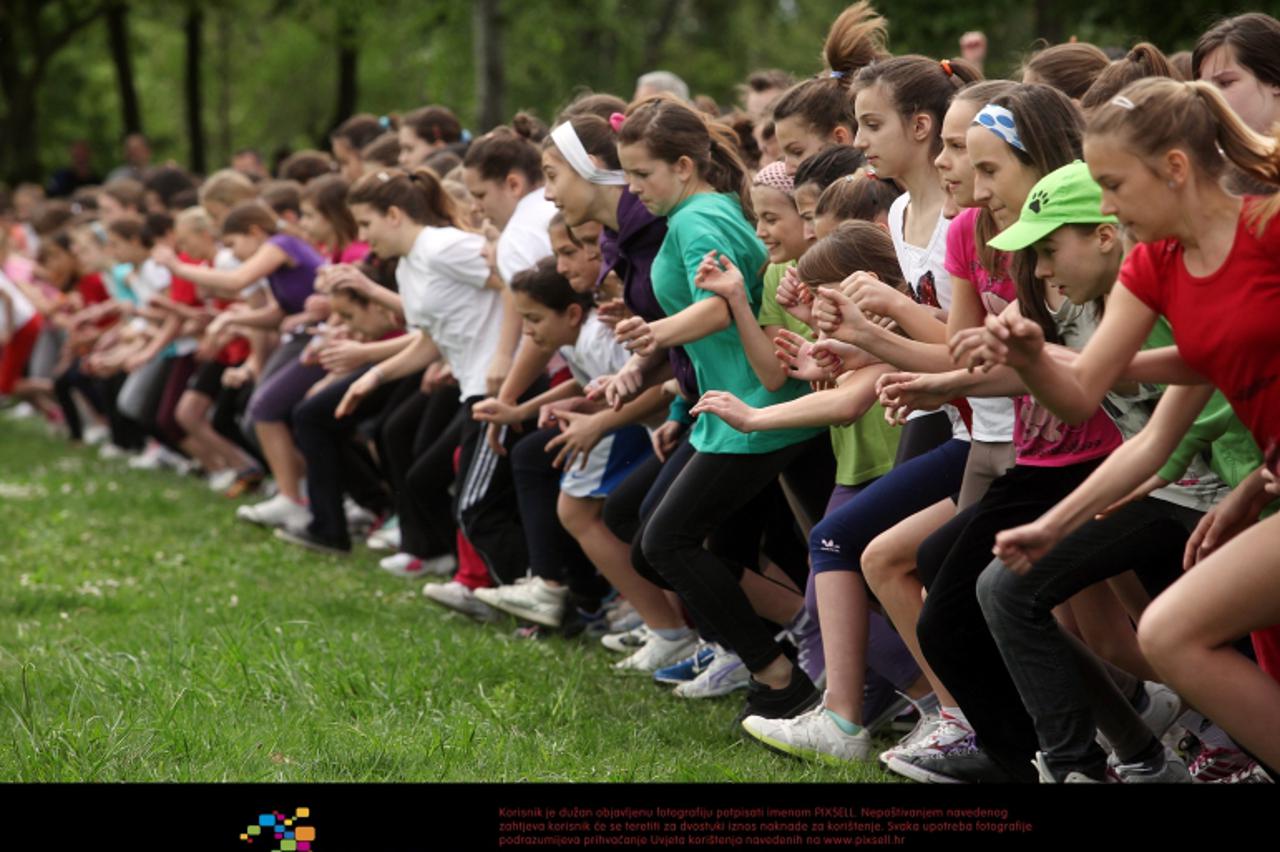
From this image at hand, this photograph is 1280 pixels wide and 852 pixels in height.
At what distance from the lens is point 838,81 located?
6543 mm

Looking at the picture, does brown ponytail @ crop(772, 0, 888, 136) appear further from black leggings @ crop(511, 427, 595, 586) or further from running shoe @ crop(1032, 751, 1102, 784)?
running shoe @ crop(1032, 751, 1102, 784)

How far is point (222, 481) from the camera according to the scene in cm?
1246

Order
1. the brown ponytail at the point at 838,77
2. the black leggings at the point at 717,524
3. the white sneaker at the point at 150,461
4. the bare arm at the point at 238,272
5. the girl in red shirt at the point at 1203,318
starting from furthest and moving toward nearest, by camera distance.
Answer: the white sneaker at the point at 150,461
the bare arm at the point at 238,272
the brown ponytail at the point at 838,77
the black leggings at the point at 717,524
the girl in red shirt at the point at 1203,318

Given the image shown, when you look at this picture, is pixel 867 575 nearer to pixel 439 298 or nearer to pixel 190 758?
pixel 190 758

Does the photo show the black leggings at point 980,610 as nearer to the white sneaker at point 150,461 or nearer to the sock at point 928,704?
the sock at point 928,704

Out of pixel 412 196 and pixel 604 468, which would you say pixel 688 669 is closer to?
pixel 604 468

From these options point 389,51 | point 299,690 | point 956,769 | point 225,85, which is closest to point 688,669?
point 299,690

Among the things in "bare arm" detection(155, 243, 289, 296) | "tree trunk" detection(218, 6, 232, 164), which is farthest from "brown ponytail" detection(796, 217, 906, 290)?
"tree trunk" detection(218, 6, 232, 164)

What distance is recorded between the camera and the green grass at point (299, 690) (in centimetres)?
521

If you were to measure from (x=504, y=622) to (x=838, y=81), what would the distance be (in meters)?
2.94

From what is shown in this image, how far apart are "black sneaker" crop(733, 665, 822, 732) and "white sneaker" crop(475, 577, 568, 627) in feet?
5.92

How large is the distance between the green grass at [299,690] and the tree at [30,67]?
22.7 metres

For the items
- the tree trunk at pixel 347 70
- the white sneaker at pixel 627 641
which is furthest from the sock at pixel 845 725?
the tree trunk at pixel 347 70

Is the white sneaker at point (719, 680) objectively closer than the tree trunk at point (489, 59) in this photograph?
Yes
